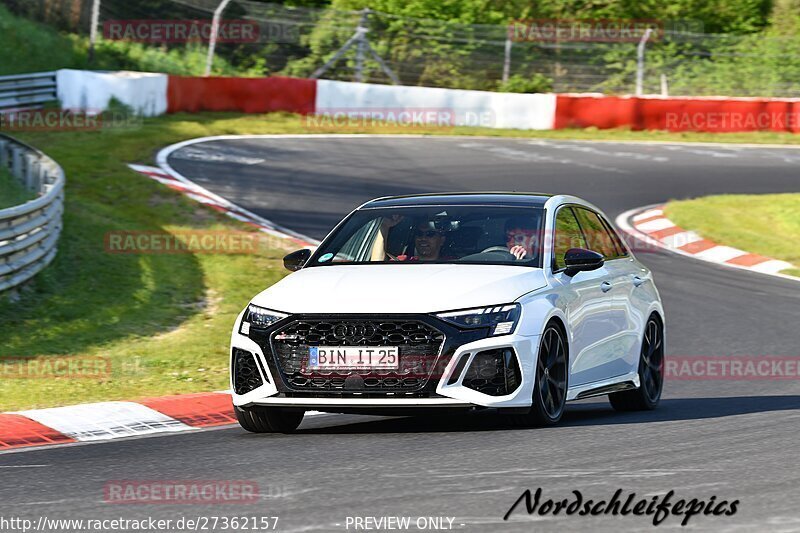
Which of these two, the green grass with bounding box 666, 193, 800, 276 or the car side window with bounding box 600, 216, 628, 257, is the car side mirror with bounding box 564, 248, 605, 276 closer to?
the car side window with bounding box 600, 216, 628, 257

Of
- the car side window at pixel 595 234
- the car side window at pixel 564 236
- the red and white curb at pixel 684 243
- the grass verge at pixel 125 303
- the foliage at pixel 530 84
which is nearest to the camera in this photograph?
the car side window at pixel 564 236

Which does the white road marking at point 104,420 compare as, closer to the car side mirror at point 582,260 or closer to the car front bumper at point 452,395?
the car front bumper at point 452,395

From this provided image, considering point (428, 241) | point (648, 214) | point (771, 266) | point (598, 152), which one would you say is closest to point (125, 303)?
point (428, 241)

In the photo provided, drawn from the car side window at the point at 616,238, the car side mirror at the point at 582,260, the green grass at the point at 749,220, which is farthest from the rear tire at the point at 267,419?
the green grass at the point at 749,220

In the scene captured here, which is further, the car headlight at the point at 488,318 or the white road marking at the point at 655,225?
the white road marking at the point at 655,225

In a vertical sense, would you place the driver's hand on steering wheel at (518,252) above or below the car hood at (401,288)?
above

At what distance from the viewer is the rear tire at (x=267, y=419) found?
8.68 meters

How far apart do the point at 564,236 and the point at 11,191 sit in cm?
1154

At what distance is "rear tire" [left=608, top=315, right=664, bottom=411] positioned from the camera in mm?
10195

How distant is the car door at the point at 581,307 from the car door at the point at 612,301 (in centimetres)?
1

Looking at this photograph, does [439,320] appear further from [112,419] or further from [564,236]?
[112,419]

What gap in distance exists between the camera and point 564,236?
9.55m

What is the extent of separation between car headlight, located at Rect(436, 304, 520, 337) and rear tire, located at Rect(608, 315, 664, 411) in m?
2.27

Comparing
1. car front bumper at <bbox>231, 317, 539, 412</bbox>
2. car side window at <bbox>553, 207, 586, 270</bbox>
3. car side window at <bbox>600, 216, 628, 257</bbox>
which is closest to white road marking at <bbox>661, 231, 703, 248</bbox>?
car side window at <bbox>600, 216, 628, 257</bbox>
